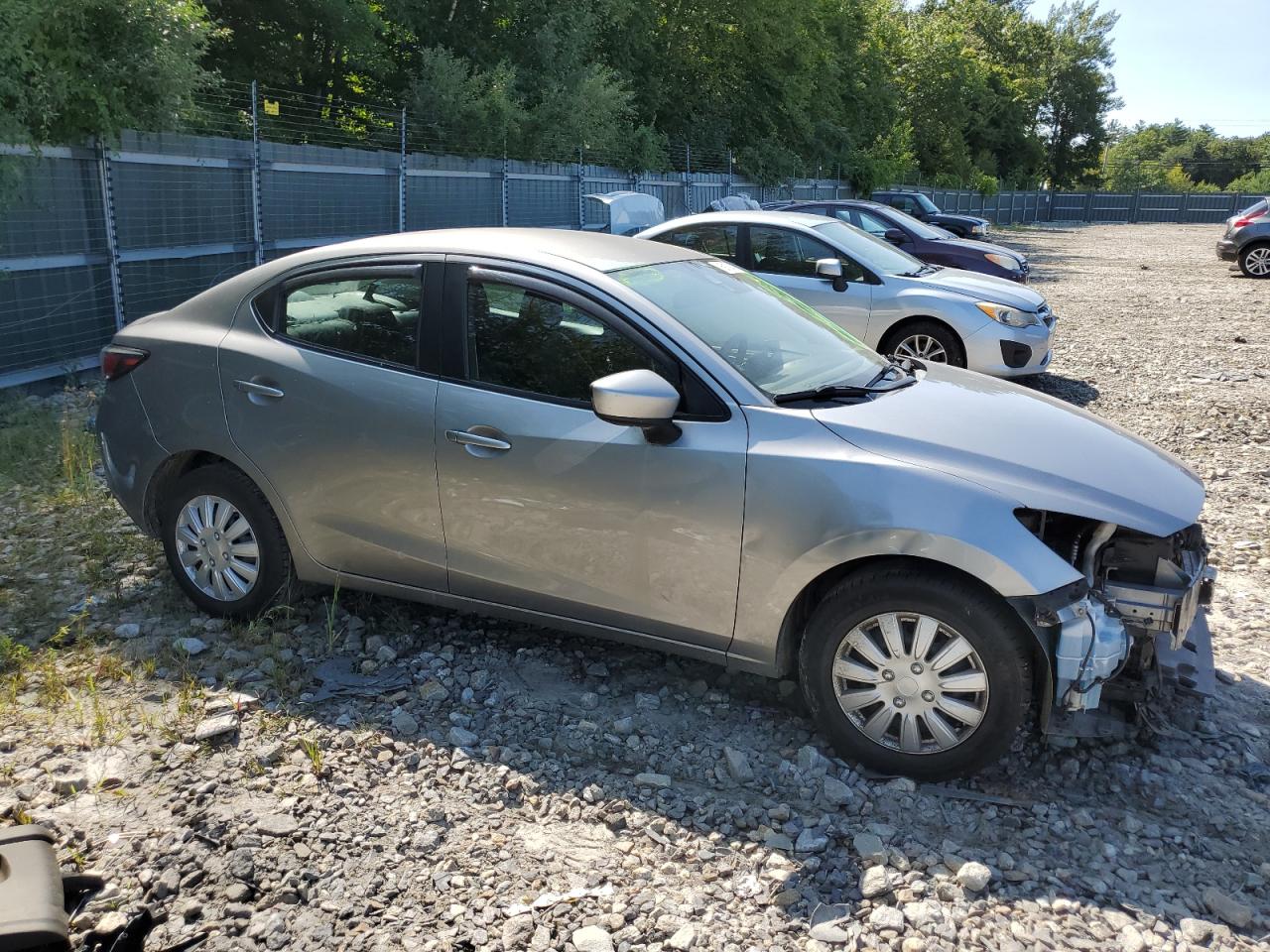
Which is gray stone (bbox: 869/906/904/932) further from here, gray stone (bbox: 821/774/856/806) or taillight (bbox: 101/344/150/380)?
taillight (bbox: 101/344/150/380)

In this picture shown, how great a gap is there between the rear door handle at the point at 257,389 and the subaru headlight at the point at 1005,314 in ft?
23.0

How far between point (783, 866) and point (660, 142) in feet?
94.3

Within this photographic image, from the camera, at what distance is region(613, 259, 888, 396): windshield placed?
4.04 metres

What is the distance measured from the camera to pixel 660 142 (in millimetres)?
30094

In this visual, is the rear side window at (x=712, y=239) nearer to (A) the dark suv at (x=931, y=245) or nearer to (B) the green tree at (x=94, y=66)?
(A) the dark suv at (x=931, y=245)

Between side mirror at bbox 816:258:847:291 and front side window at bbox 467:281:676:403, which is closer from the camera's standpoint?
front side window at bbox 467:281:676:403

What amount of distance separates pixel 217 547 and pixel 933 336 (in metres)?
6.91

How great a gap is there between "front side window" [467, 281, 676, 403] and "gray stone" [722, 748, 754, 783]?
136 centimetres

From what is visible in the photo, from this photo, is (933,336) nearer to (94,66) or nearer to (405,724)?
(405,724)

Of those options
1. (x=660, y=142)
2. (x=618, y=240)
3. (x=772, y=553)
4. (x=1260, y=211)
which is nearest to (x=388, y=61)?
(x=660, y=142)

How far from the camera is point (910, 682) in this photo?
11.6 feet

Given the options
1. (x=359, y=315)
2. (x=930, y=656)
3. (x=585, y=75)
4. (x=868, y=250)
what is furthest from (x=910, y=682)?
(x=585, y=75)

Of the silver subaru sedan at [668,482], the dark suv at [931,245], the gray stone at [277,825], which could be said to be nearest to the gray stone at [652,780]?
the silver subaru sedan at [668,482]

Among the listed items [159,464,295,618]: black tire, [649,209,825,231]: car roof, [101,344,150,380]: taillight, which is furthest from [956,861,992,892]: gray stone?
[649,209,825,231]: car roof
